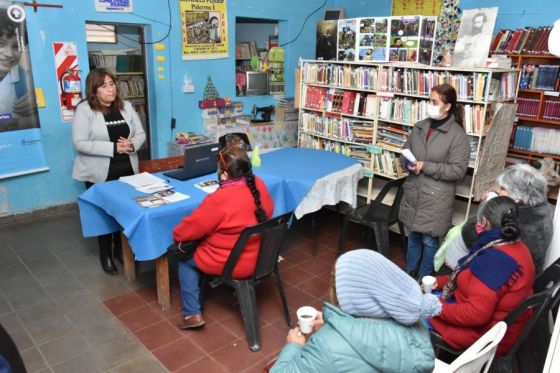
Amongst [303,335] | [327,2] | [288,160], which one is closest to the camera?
[303,335]

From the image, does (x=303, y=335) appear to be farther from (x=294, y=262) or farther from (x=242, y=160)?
(x=294, y=262)

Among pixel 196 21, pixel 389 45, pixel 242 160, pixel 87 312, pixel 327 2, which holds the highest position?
pixel 327 2

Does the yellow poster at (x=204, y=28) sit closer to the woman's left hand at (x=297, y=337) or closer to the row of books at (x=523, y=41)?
the row of books at (x=523, y=41)

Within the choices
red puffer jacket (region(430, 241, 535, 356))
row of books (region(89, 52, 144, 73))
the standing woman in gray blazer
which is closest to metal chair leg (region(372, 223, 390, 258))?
red puffer jacket (region(430, 241, 535, 356))

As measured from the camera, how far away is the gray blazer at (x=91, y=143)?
339cm

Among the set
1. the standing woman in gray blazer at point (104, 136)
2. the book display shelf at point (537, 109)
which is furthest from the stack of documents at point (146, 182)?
the book display shelf at point (537, 109)

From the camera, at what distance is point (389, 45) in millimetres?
4414

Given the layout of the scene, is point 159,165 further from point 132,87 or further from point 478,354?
point 478,354

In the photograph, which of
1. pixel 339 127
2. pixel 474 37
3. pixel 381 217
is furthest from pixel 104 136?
pixel 474 37

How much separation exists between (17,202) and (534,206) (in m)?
4.66

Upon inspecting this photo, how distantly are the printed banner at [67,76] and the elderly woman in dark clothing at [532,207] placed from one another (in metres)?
4.18

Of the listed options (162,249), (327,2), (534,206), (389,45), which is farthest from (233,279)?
(327,2)

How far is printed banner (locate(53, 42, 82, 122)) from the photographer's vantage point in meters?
4.50

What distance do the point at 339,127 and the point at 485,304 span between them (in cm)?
319
